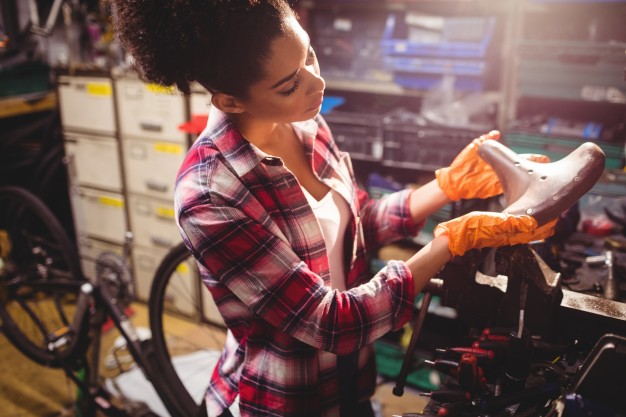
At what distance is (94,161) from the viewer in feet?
10.6

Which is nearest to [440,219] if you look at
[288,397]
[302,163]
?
[302,163]

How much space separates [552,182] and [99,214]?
2996 mm

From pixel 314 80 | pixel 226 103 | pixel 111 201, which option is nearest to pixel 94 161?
pixel 111 201

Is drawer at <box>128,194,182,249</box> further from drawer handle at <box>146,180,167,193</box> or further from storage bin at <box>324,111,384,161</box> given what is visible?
storage bin at <box>324,111,384,161</box>

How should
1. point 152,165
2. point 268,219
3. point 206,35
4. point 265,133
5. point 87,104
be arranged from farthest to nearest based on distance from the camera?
point 87,104 < point 152,165 < point 265,133 < point 268,219 < point 206,35

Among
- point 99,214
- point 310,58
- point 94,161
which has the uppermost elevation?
point 310,58

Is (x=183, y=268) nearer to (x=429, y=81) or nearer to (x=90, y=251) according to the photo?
(x=90, y=251)

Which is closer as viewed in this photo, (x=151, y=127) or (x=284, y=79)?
(x=284, y=79)

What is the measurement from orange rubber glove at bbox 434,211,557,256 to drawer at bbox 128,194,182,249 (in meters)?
2.25

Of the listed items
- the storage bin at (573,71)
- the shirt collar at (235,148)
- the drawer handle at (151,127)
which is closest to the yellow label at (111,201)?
the drawer handle at (151,127)

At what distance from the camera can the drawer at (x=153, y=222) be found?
306cm

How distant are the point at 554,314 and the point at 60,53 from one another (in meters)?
3.95

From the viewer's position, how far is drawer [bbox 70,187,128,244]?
327 cm

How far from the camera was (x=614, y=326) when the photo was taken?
3.18ft
